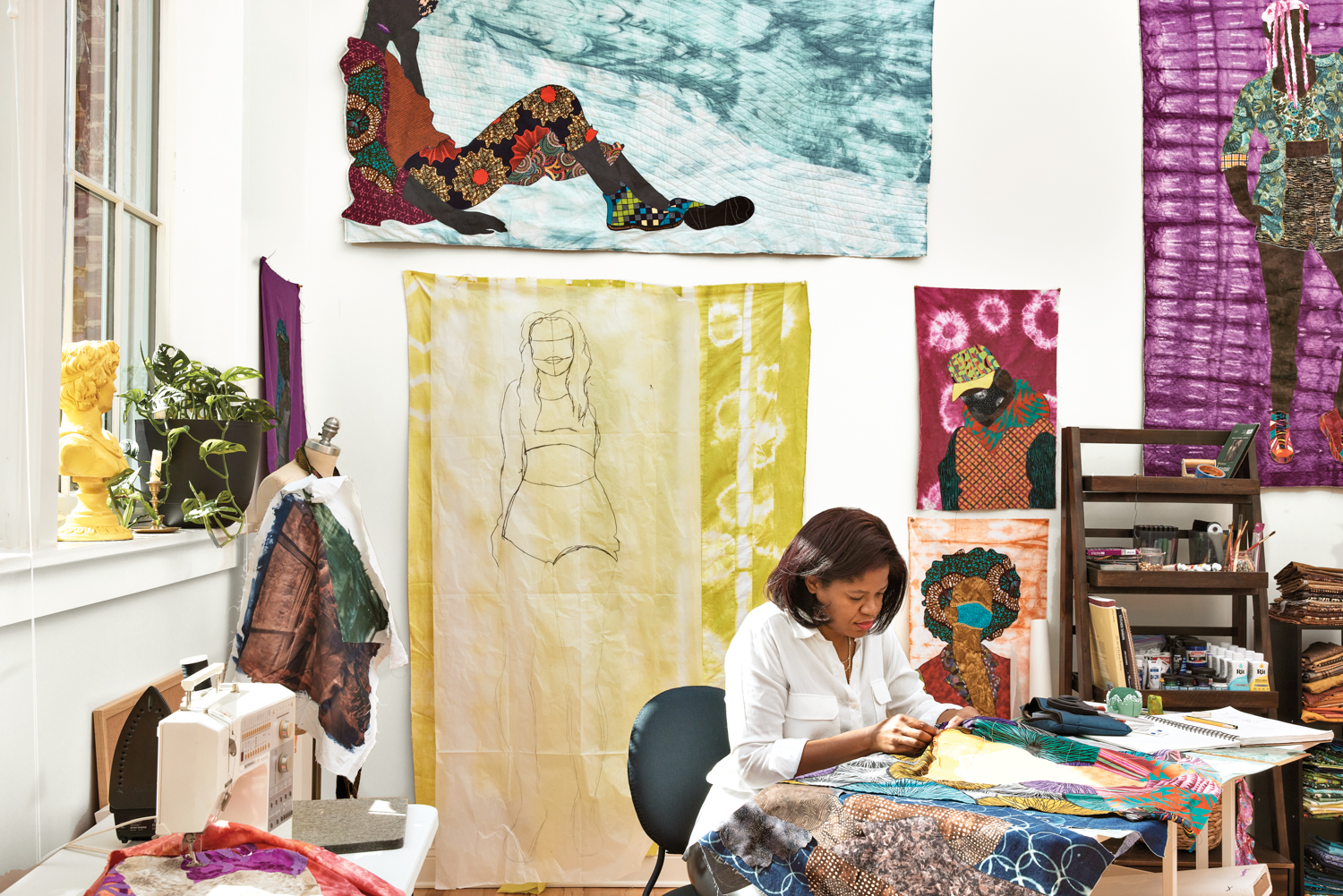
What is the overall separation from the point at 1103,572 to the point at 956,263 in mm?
1157

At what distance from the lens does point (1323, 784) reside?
9.32ft

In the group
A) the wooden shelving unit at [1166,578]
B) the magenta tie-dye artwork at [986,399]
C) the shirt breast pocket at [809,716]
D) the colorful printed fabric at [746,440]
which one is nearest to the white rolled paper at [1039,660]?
the wooden shelving unit at [1166,578]

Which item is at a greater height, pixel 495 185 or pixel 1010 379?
pixel 495 185

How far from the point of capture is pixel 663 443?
3.02 m

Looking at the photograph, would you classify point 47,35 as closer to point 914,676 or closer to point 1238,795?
point 914,676

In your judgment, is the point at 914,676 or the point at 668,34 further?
the point at 668,34

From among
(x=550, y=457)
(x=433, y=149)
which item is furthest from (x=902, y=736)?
(x=433, y=149)

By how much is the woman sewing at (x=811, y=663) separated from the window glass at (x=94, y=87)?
6.13 ft

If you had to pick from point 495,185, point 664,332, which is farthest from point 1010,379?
point 495,185

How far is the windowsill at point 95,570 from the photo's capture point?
138 cm

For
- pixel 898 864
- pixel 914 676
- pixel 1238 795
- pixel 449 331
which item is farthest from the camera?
pixel 449 331

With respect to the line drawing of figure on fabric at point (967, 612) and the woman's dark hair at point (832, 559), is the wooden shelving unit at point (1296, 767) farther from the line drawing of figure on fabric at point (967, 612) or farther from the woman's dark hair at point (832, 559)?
the woman's dark hair at point (832, 559)

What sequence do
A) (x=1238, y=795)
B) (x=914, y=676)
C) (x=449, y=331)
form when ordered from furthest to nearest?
1. (x=449, y=331)
2. (x=1238, y=795)
3. (x=914, y=676)

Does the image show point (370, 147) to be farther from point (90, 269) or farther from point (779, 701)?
point (779, 701)
